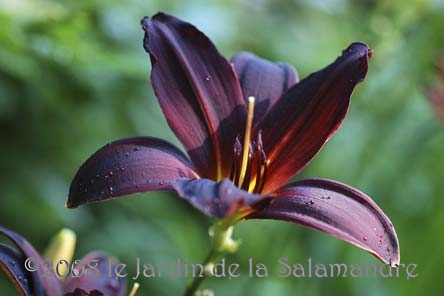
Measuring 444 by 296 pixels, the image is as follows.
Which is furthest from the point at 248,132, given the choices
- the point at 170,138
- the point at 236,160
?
the point at 170,138

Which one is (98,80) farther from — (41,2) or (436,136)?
(436,136)

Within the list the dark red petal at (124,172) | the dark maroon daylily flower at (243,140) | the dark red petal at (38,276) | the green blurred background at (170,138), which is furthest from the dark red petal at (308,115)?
the green blurred background at (170,138)

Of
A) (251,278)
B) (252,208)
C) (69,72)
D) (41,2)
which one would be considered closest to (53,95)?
(69,72)

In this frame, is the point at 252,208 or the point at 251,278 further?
the point at 251,278

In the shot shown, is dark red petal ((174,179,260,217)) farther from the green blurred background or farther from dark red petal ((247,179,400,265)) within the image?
the green blurred background

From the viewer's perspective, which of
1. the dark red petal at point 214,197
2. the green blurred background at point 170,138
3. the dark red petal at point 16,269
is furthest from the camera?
the green blurred background at point 170,138

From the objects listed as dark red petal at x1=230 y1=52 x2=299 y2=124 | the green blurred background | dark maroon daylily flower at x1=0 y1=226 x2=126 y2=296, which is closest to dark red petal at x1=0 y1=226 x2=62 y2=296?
dark maroon daylily flower at x1=0 y1=226 x2=126 y2=296

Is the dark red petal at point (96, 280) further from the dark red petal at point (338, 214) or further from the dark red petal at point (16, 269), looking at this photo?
the dark red petal at point (338, 214)
